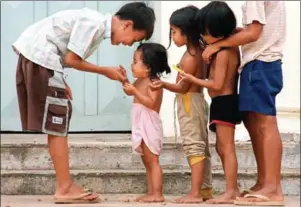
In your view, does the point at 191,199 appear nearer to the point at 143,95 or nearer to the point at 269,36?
the point at 143,95

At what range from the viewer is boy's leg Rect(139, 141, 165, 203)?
14.2 feet

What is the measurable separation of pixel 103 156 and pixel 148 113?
75cm

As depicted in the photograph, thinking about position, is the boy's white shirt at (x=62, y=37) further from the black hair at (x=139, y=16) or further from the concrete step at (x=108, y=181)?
the concrete step at (x=108, y=181)

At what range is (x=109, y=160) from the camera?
5.05 metres

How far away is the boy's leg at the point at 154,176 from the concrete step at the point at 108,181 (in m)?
0.42

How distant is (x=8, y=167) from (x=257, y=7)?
203 centimetres

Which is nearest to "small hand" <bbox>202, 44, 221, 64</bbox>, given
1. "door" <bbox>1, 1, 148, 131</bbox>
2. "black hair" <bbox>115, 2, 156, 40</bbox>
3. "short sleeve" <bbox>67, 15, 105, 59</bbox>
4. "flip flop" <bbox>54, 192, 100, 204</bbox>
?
"black hair" <bbox>115, 2, 156, 40</bbox>

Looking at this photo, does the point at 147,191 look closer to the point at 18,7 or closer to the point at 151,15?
the point at 151,15

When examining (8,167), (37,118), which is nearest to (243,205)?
(37,118)

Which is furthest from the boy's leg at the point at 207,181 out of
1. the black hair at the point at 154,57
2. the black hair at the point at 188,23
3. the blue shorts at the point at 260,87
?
the black hair at the point at 188,23

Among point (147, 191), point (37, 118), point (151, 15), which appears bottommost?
point (147, 191)

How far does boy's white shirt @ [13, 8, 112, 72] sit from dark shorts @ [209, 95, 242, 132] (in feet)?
2.41

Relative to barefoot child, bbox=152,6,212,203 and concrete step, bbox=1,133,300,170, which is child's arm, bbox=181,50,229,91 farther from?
concrete step, bbox=1,133,300,170

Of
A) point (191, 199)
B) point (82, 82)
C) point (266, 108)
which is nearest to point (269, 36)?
point (266, 108)
